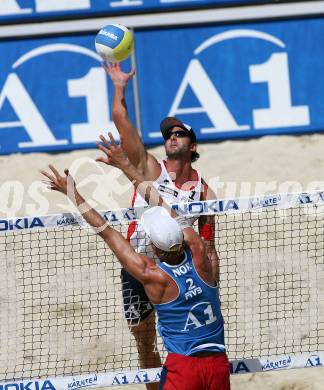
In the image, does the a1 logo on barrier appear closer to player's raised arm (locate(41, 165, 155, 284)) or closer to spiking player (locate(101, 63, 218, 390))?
spiking player (locate(101, 63, 218, 390))

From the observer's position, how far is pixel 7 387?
314 inches

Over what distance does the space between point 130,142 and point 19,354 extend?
2.99 metres

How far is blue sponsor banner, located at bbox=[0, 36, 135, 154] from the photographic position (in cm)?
1288

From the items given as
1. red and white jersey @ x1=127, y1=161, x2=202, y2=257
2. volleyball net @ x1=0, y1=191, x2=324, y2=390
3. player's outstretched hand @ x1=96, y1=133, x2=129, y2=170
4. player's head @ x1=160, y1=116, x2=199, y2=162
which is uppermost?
player's head @ x1=160, y1=116, x2=199, y2=162

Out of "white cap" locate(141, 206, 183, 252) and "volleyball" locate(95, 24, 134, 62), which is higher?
"volleyball" locate(95, 24, 134, 62)

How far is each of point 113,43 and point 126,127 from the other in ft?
2.64

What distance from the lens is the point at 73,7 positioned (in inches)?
511

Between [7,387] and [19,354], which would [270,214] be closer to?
[19,354]

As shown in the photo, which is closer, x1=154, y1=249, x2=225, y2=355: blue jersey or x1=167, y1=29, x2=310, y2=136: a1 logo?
x1=154, y1=249, x2=225, y2=355: blue jersey

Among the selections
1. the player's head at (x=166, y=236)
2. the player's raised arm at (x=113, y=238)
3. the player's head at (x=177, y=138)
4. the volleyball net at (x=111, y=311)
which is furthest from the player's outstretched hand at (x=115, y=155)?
the volleyball net at (x=111, y=311)

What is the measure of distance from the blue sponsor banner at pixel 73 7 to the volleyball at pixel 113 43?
4.59 m

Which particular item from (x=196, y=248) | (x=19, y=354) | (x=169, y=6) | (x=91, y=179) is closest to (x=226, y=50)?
(x=169, y=6)

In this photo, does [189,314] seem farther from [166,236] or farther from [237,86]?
[237,86]

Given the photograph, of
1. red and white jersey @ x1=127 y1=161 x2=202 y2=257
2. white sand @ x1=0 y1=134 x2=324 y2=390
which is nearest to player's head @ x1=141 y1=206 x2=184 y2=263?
red and white jersey @ x1=127 y1=161 x2=202 y2=257
